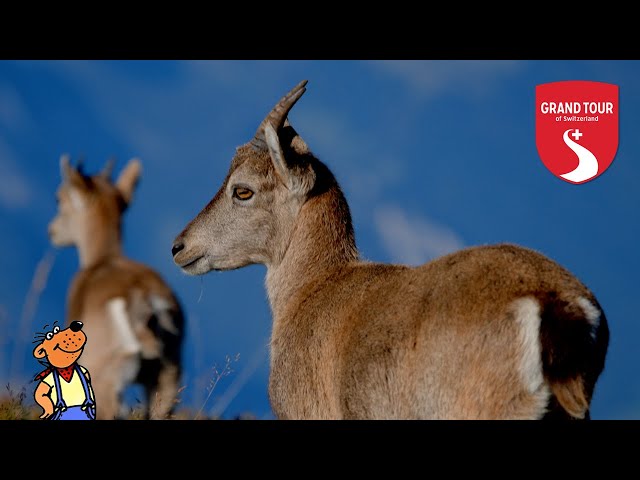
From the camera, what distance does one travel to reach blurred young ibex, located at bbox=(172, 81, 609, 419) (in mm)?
5543

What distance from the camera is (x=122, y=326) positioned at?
9922mm

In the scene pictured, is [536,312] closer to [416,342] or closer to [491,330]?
[491,330]

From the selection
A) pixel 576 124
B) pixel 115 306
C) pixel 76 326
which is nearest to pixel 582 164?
pixel 576 124

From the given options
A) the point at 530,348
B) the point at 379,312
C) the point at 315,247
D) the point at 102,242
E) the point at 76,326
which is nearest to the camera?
the point at 530,348

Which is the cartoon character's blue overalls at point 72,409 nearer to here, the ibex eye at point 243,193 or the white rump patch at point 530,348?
the ibex eye at point 243,193

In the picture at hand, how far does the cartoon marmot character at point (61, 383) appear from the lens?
699cm

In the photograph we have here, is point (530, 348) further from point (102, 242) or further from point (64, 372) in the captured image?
point (102, 242)

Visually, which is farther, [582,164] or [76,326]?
[582,164]

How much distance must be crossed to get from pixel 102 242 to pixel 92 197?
483 millimetres

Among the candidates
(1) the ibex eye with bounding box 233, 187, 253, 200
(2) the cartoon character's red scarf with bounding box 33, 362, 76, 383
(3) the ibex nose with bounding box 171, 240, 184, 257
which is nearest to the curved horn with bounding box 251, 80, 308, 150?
(1) the ibex eye with bounding box 233, 187, 253, 200

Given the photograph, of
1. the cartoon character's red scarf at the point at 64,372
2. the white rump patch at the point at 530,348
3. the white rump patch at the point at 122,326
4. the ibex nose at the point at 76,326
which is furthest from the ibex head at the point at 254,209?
the white rump patch at the point at 530,348

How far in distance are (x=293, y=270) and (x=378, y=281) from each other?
3.64ft

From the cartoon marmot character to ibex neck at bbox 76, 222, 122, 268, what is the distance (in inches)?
133
